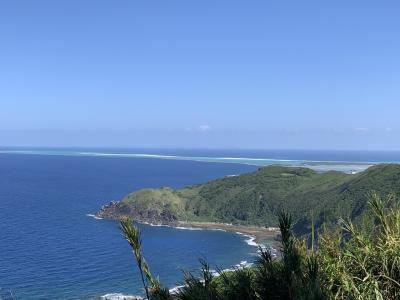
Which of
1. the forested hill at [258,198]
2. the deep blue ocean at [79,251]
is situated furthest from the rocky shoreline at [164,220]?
the deep blue ocean at [79,251]

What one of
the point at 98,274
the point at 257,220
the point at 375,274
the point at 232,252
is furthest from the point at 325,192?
the point at 375,274

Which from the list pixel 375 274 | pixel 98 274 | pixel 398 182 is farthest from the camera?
pixel 398 182

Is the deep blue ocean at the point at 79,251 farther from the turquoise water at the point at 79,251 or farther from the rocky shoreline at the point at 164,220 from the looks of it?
the rocky shoreline at the point at 164,220

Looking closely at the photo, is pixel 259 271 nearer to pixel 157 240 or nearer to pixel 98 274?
pixel 98 274

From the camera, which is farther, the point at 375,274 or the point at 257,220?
the point at 257,220

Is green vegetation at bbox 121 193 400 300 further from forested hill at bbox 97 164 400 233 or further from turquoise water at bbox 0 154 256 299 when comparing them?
forested hill at bbox 97 164 400 233

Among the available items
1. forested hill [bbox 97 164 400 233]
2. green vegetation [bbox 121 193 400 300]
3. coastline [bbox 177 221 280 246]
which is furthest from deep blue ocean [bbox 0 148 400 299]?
green vegetation [bbox 121 193 400 300]
